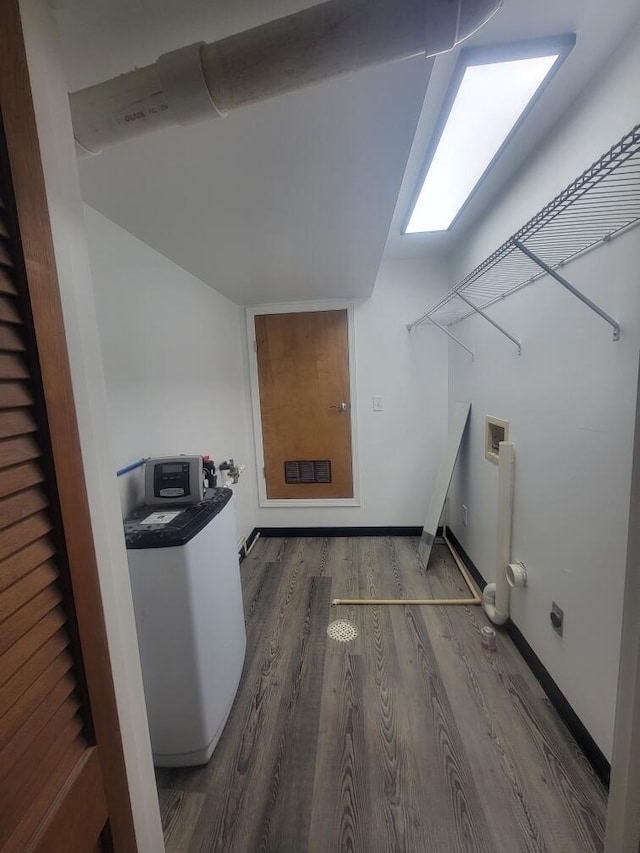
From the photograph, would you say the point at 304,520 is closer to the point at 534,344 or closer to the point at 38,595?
the point at 534,344

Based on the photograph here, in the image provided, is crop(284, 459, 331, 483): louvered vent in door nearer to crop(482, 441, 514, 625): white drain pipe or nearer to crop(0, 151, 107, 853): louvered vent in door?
crop(482, 441, 514, 625): white drain pipe

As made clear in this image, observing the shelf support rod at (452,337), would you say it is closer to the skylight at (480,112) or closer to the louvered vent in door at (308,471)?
the skylight at (480,112)

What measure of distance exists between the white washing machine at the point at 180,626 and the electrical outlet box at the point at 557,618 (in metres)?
1.37

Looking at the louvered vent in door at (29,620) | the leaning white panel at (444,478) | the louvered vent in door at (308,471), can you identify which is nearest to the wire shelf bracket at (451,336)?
the leaning white panel at (444,478)

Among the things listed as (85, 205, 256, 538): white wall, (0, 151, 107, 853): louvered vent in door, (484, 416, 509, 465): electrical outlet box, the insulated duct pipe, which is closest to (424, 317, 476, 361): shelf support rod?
(484, 416, 509, 465): electrical outlet box

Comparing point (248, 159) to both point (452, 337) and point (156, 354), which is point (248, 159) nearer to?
point (156, 354)

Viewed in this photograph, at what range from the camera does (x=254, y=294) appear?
239cm

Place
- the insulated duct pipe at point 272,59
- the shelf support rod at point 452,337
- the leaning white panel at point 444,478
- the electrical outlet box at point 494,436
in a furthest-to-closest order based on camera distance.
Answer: the leaning white panel at point 444,478
the shelf support rod at point 452,337
the electrical outlet box at point 494,436
the insulated duct pipe at point 272,59

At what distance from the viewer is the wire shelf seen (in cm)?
70

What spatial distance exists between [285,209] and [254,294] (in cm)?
123

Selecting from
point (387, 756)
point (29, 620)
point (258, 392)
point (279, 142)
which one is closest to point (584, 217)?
point (279, 142)

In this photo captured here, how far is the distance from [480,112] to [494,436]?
146 cm

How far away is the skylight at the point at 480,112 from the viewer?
3.02 feet

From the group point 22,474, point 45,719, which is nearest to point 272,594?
point 45,719
